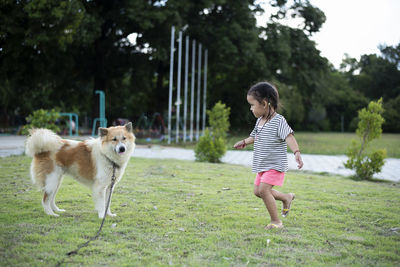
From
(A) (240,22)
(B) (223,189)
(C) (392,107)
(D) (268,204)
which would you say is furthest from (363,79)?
(D) (268,204)

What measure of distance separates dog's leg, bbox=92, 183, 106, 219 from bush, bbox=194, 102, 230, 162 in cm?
679

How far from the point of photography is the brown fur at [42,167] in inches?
171

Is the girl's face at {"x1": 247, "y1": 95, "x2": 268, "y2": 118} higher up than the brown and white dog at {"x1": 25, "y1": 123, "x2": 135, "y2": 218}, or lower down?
higher up

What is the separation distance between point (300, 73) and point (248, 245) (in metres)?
24.6

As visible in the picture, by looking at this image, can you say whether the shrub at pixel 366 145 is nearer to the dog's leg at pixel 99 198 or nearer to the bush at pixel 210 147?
the bush at pixel 210 147

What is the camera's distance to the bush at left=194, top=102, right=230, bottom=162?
11.1 meters

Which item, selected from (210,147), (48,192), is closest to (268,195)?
(48,192)

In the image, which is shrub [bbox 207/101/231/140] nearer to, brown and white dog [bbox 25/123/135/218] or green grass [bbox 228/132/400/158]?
green grass [bbox 228/132/400/158]

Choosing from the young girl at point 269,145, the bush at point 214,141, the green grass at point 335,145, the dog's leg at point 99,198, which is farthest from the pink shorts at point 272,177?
the bush at point 214,141

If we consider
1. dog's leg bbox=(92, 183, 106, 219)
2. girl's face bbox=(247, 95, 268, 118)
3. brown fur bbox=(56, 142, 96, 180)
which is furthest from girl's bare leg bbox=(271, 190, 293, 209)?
brown fur bbox=(56, 142, 96, 180)

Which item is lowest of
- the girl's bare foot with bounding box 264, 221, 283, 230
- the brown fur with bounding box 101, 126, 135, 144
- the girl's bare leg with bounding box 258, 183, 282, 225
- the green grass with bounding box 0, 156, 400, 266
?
the green grass with bounding box 0, 156, 400, 266

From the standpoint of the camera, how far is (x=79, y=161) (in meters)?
4.46

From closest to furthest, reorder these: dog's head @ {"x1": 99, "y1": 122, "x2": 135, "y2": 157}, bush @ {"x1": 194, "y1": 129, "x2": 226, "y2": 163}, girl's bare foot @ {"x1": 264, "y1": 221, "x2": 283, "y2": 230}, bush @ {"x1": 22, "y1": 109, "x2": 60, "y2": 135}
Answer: girl's bare foot @ {"x1": 264, "y1": 221, "x2": 283, "y2": 230} < dog's head @ {"x1": 99, "y1": 122, "x2": 135, "y2": 157} < bush @ {"x1": 22, "y1": 109, "x2": 60, "y2": 135} < bush @ {"x1": 194, "y1": 129, "x2": 226, "y2": 163}

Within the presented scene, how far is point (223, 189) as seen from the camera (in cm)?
642
